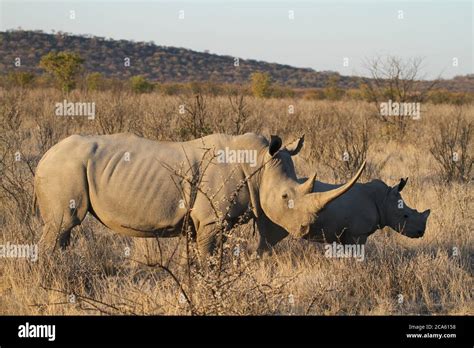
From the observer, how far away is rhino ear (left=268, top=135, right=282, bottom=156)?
660 centimetres

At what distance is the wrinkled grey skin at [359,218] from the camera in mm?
7375

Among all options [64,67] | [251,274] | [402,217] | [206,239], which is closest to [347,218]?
[402,217]

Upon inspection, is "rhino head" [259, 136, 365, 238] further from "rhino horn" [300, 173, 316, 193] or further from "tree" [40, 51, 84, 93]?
"tree" [40, 51, 84, 93]

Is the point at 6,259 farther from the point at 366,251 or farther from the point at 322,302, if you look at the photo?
the point at 366,251

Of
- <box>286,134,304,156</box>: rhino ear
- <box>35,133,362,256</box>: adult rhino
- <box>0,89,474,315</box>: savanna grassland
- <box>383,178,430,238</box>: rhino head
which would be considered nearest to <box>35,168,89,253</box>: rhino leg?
<box>35,133,362,256</box>: adult rhino

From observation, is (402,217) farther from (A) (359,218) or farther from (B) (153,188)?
(B) (153,188)

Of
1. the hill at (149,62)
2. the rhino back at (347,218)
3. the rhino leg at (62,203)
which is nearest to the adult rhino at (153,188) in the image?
the rhino leg at (62,203)

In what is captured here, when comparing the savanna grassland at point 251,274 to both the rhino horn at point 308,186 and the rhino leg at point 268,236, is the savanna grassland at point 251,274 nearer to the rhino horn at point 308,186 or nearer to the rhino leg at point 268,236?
the rhino leg at point 268,236

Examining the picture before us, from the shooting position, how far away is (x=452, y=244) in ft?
26.4

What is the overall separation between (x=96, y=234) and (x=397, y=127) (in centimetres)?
1072

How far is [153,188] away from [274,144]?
115 centimetres
